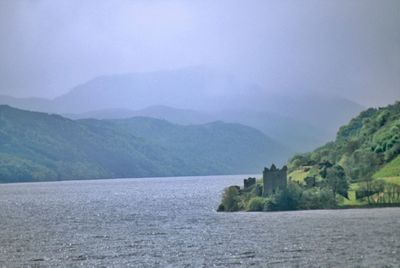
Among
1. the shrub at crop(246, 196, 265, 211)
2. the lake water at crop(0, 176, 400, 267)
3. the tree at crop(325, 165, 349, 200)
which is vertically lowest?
the lake water at crop(0, 176, 400, 267)

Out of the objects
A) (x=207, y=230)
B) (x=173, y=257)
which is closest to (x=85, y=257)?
(x=173, y=257)

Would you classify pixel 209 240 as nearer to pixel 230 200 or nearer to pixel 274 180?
pixel 274 180

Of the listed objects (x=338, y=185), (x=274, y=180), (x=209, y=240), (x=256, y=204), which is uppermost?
(x=274, y=180)

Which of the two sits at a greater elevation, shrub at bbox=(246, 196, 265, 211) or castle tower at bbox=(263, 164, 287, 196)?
castle tower at bbox=(263, 164, 287, 196)

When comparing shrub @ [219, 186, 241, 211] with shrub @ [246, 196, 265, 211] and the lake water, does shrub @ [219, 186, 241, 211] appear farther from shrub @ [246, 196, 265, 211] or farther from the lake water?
the lake water

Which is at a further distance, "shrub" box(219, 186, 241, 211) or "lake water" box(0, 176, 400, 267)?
"shrub" box(219, 186, 241, 211)

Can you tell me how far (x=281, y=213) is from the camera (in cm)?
16500

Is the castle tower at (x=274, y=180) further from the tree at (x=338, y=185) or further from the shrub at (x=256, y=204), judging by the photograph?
the tree at (x=338, y=185)

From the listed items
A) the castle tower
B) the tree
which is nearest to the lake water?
the castle tower

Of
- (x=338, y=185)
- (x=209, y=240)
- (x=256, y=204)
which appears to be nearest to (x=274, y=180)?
(x=256, y=204)

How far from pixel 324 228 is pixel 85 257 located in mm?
42304

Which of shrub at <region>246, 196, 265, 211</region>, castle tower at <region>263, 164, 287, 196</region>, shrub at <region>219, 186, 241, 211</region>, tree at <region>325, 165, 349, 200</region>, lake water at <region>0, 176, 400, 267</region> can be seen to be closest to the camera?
lake water at <region>0, 176, 400, 267</region>

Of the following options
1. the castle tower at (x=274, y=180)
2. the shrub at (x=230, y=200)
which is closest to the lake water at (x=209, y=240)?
the shrub at (x=230, y=200)

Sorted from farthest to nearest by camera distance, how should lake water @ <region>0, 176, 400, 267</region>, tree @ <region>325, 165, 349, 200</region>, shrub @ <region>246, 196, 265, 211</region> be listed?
1. tree @ <region>325, 165, 349, 200</region>
2. shrub @ <region>246, 196, 265, 211</region>
3. lake water @ <region>0, 176, 400, 267</region>
